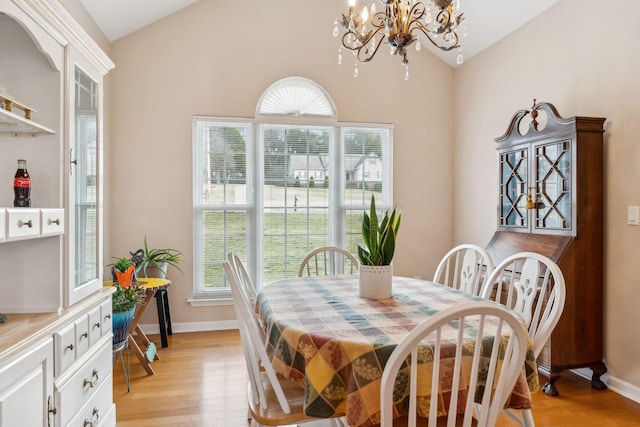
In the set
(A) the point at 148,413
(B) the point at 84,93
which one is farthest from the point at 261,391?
(B) the point at 84,93

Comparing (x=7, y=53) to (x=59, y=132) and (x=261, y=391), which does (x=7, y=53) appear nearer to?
(x=59, y=132)

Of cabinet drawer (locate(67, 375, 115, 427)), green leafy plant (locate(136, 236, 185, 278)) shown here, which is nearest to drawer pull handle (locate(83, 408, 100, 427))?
cabinet drawer (locate(67, 375, 115, 427))

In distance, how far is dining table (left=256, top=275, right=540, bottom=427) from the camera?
4.25 ft

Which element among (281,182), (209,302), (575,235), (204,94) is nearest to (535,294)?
(575,235)

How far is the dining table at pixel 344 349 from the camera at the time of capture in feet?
4.25

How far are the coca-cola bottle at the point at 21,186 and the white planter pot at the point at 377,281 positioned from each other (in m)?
1.48

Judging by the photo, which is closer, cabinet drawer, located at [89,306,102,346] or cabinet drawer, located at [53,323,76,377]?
cabinet drawer, located at [53,323,76,377]

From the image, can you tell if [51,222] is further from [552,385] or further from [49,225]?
[552,385]

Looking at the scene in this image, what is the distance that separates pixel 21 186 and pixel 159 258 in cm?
209

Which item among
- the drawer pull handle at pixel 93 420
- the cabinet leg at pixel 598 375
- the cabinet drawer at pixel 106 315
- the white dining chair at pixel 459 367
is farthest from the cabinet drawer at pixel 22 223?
the cabinet leg at pixel 598 375

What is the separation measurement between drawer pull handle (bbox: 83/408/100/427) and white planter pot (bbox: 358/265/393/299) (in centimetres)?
139

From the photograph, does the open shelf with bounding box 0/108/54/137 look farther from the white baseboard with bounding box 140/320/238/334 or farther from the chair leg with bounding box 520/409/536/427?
the white baseboard with bounding box 140/320/238/334

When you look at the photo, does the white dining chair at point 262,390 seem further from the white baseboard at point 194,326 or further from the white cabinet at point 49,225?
the white baseboard at point 194,326

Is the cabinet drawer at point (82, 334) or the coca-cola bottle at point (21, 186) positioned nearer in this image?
the coca-cola bottle at point (21, 186)
